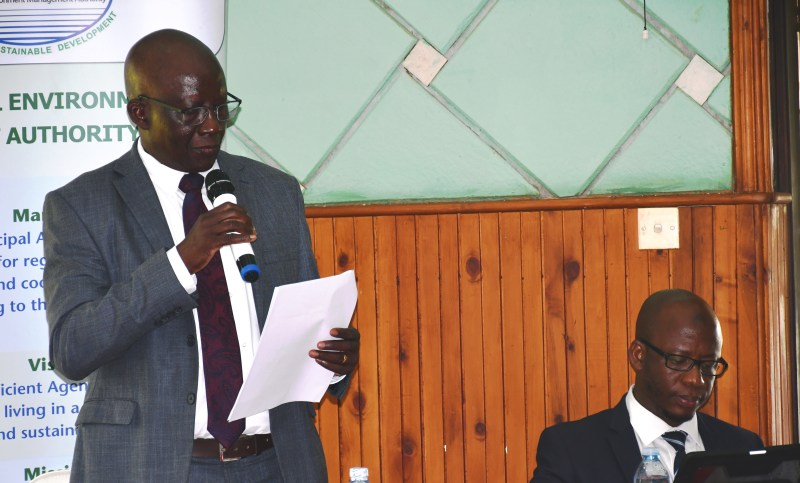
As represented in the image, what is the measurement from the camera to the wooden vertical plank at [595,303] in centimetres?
336

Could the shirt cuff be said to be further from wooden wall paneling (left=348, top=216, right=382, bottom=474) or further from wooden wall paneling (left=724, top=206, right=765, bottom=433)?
wooden wall paneling (left=724, top=206, right=765, bottom=433)

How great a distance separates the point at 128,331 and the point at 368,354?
62.6 inches

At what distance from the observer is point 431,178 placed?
11.3 feet

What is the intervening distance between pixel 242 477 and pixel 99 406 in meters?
0.34

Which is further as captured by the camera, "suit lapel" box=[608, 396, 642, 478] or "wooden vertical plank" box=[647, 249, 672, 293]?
"wooden vertical plank" box=[647, 249, 672, 293]

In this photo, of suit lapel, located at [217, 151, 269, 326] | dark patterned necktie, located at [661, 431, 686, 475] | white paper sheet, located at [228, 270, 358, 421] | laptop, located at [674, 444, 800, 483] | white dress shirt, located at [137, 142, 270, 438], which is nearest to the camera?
laptop, located at [674, 444, 800, 483]

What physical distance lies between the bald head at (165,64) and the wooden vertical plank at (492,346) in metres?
1.48

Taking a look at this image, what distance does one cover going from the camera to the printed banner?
3.07 m

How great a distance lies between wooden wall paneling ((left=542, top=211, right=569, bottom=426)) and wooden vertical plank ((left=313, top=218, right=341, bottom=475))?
769mm

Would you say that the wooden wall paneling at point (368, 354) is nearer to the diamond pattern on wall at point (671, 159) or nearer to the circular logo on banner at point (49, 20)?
the diamond pattern on wall at point (671, 159)

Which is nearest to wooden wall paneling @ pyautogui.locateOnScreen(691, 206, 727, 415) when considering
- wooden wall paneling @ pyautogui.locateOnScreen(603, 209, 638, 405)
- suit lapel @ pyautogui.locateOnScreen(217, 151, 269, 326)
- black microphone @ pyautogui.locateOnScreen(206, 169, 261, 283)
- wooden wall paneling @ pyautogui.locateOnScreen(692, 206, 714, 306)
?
wooden wall paneling @ pyautogui.locateOnScreen(692, 206, 714, 306)

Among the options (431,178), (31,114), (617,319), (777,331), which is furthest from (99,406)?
(777,331)

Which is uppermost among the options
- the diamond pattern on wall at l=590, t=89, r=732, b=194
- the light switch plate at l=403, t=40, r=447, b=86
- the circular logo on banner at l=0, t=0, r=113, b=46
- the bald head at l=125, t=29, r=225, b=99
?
the circular logo on banner at l=0, t=0, r=113, b=46

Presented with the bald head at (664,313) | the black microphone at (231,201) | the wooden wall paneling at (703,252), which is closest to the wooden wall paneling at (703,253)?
the wooden wall paneling at (703,252)
